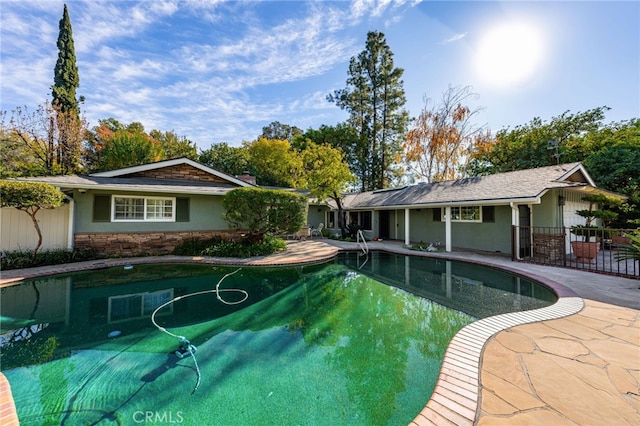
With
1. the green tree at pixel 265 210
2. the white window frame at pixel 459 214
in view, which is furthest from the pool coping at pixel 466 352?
the green tree at pixel 265 210

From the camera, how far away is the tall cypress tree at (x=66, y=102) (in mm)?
16578

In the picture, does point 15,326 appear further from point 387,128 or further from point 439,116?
point 387,128

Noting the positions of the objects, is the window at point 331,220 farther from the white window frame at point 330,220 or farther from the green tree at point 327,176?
the green tree at point 327,176

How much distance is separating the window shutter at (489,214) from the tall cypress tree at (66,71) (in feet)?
87.9

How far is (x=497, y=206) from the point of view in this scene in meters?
11.2

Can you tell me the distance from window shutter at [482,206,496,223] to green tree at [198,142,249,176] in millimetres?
23445

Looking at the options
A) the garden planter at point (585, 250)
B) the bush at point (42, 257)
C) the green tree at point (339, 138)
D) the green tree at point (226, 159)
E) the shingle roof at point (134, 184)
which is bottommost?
the bush at point (42, 257)

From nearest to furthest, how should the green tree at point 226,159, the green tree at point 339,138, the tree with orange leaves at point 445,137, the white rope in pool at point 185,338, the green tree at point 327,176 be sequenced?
1. the white rope in pool at point 185,338
2. the green tree at point 327,176
3. the tree with orange leaves at point 445,137
4. the green tree at point 339,138
5. the green tree at point 226,159

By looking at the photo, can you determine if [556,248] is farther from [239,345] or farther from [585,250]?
[239,345]

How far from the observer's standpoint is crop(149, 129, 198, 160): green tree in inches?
1049

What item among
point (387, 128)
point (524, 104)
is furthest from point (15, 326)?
point (387, 128)

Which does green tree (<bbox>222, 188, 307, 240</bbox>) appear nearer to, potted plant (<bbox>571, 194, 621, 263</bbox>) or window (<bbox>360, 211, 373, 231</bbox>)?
window (<bbox>360, 211, 373, 231</bbox>)

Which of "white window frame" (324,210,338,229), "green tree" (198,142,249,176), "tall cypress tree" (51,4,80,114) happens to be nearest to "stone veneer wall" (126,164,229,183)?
"white window frame" (324,210,338,229)

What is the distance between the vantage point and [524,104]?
15.1m
